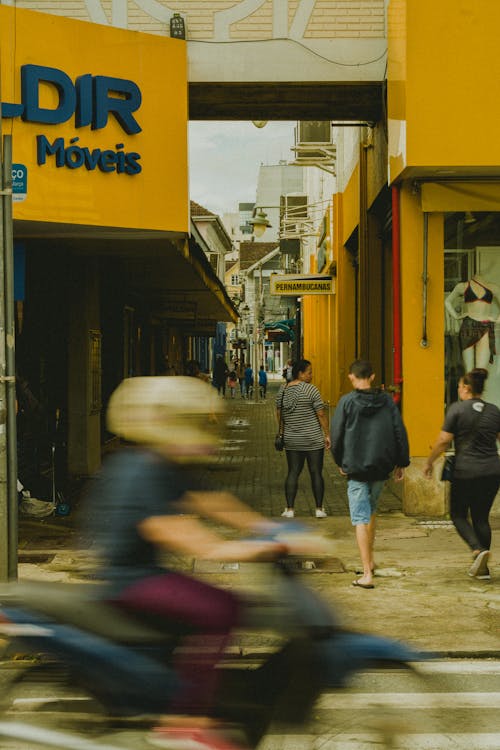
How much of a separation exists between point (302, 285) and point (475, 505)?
43.7ft

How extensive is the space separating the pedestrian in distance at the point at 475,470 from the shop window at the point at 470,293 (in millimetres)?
3603

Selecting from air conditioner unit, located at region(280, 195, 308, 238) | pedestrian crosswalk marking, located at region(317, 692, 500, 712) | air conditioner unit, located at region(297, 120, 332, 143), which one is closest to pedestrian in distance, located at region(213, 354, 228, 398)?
air conditioner unit, located at region(280, 195, 308, 238)

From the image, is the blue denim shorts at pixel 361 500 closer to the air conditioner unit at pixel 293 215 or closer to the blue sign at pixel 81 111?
the blue sign at pixel 81 111

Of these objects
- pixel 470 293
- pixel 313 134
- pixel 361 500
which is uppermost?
pixel 313 134

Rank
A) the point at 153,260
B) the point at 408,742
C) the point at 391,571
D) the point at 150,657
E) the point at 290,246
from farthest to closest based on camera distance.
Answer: the point at 290,246 < the point at 153,260 < the point at 391,571 < the point at 408,742 < the point at 150,657

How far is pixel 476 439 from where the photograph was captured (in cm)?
813

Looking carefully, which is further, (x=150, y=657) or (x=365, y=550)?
(x=365, y=550)

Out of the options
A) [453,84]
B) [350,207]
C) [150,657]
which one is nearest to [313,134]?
[350,207]

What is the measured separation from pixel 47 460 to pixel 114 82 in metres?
4.80

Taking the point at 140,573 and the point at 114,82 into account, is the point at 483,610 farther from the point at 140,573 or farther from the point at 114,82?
the point at 114,82

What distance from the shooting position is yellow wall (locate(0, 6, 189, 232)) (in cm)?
1038

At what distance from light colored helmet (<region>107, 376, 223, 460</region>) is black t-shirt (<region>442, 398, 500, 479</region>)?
4.47 m

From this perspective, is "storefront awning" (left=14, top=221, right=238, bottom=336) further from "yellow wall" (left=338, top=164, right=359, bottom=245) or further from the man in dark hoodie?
the man in dark hoodie

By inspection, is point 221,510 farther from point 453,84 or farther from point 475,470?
point 453,84
